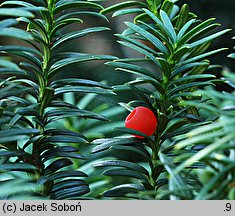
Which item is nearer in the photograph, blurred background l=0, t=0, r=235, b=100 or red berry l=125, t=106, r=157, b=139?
red berry l=125, t=106, r=157, b=139

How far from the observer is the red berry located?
2.31 ft

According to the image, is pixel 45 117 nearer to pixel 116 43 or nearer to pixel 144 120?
pixel 144 120

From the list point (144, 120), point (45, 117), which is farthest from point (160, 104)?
point (45, 117)

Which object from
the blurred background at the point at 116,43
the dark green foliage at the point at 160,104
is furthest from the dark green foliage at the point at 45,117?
the blurred background at the point at 116,43

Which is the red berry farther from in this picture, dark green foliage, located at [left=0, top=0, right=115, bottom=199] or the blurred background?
the blurred background

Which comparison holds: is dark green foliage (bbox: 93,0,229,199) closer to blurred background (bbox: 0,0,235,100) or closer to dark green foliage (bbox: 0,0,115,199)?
dark green foliage (bbox: 0,0,115,199)

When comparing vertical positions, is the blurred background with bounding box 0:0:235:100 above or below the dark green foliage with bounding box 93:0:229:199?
above

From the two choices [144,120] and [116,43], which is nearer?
[144,120]

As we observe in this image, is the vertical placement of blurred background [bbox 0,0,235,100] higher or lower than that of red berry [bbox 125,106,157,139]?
higher

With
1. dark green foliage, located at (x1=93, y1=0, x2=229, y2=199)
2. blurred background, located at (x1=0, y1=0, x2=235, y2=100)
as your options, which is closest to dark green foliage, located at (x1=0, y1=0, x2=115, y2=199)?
dark green foliage, located at (x1=93, y1=0, x2=229, y2=199)

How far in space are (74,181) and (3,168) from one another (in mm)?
112

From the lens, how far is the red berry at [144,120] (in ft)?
2.31

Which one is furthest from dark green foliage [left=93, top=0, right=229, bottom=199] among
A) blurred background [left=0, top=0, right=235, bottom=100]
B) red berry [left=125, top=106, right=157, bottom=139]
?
blurred background [left=0, top=0, right=235, bottom=100]

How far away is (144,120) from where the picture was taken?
0.70 m
